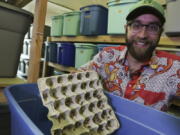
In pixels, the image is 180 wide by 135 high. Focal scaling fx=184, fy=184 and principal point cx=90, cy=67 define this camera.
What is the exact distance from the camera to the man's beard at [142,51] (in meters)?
1.01

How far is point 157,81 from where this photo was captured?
0.96 m

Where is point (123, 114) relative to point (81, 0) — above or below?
below

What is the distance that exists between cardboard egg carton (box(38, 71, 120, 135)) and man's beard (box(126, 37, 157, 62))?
35 centimetres

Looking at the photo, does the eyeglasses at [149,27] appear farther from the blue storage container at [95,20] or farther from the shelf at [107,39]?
the blue storage container at [95,20]

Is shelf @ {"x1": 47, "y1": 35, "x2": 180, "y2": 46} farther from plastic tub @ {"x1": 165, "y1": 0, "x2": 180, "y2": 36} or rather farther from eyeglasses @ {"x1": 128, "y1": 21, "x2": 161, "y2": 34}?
eyeglasses @ {"x1": 128, "y1": 21, "x2": 161, "y2": 34}

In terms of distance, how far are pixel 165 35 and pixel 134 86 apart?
1.94 ft

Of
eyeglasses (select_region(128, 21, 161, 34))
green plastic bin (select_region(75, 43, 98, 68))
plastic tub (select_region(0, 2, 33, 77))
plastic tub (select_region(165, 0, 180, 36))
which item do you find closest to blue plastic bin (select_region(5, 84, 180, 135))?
plastic tub (select_region(0, 2, 33, 77))

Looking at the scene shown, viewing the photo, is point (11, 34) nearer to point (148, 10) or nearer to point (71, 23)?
point (148, 10)

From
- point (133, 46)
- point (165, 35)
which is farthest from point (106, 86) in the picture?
point (165, 35)

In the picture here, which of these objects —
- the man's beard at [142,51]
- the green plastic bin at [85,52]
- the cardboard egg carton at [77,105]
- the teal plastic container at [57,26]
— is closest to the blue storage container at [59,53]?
the teal plastic container at [57,26]

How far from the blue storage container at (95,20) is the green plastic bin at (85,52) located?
137mm

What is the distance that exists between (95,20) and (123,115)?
3.86 ft

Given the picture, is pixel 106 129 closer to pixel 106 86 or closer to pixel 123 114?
pixel 123 114

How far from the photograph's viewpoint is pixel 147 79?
3.21 ft
